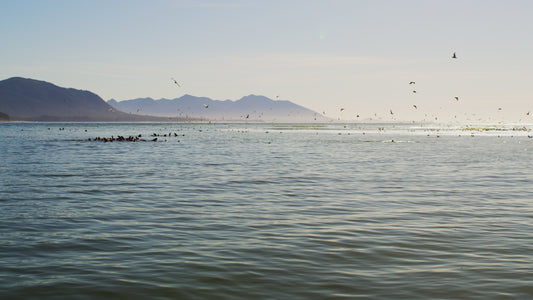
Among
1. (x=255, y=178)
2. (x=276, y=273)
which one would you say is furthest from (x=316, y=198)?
(x=276, y=273)

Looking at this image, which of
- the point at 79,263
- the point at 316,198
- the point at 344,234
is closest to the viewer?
the point at 79,263

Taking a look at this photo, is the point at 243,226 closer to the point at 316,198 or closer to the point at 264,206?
the point at 264,206

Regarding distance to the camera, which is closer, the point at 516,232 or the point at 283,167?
the point at 516,232

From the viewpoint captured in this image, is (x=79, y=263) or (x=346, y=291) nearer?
(x=346, y=291)

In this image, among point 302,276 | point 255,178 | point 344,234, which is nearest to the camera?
point 302,276

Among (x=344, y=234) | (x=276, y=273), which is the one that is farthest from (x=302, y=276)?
(x=344, y=234)

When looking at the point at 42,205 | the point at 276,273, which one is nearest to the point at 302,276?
the point at 276,273

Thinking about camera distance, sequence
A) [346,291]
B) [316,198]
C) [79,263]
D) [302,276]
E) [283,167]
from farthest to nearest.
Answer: [283,167], [316,198], [79,263], [302,276], [346,291]

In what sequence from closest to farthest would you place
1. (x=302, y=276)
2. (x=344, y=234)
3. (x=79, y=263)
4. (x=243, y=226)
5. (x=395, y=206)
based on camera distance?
(x=302, y=276)
(x=79, y=263)
(x=344, y=234)
(x=243, y=226)
(x=395, y=206)

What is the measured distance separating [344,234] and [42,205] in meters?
12.3

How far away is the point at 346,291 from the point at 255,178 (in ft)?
67.5

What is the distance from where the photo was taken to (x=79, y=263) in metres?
11.5

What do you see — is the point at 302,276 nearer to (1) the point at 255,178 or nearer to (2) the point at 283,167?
(1) the point at 255,178

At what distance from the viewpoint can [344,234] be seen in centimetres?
1455
